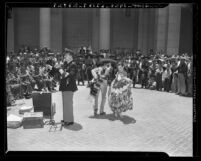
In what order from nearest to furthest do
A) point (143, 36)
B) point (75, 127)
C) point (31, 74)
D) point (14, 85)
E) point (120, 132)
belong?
point (75, 127) < point (120, 132) < point (14, 85) < point (31, 74) < point (143, 36)

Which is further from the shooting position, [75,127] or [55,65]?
[55,65]

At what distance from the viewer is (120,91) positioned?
27.5 ft

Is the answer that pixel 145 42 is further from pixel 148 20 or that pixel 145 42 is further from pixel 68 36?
pixel 68 36

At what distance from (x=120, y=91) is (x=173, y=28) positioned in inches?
86.2

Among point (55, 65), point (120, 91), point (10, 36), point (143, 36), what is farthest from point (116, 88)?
point (10, 36)

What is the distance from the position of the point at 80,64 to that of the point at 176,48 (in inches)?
97.8

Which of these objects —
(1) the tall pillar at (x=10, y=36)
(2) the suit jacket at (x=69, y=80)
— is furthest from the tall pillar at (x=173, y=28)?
(1) the tall pillar at (x=10, y=36)

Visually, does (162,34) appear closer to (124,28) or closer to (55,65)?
(124,28)

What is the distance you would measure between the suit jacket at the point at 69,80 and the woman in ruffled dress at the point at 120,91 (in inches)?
46.8

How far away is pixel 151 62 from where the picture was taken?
7961 mm

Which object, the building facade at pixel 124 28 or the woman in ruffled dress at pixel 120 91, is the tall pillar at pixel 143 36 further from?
the woman in ruffled dress at pixel 120 91

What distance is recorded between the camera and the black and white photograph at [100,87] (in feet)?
20.4

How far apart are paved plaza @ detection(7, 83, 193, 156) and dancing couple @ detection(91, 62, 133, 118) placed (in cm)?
35

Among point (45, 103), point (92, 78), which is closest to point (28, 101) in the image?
point (45, 103)
